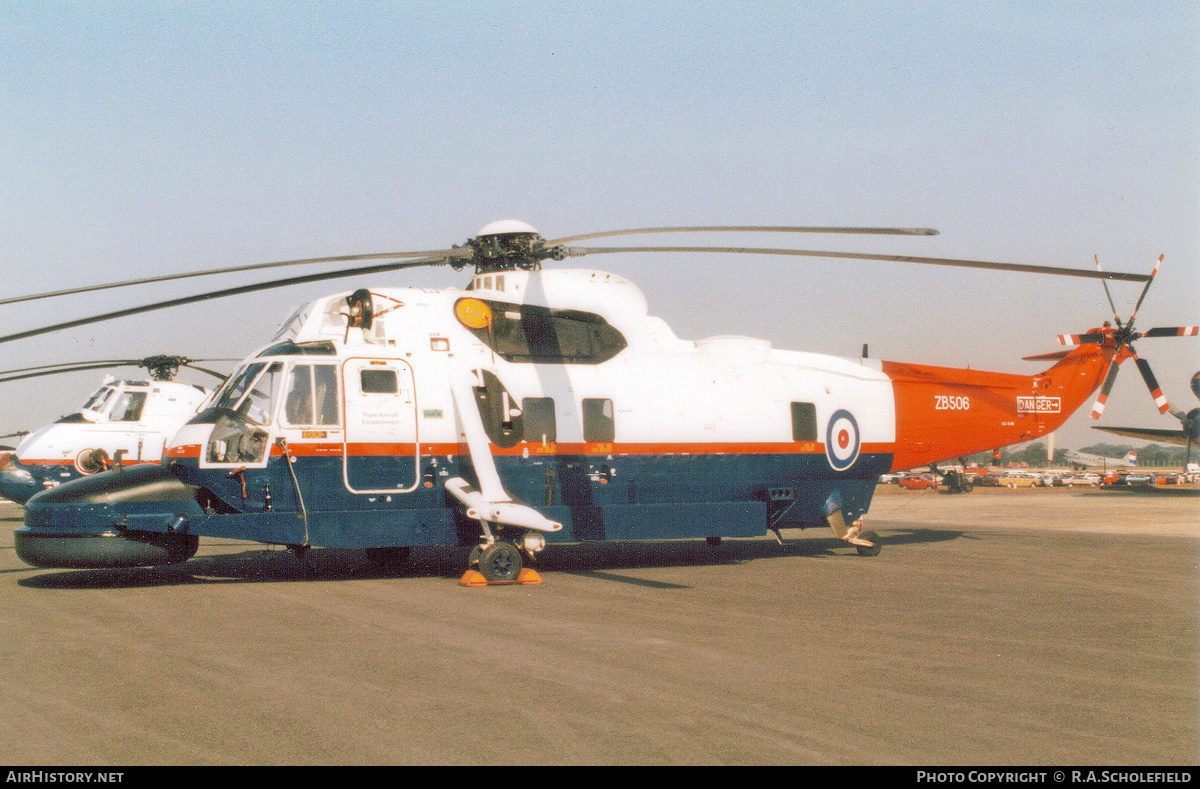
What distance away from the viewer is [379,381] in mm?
12078

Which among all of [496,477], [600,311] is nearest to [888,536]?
[600,311]

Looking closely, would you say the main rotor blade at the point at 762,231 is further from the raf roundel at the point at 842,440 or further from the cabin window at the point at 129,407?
the cabin window at the point at 129,407

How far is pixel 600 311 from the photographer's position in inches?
527

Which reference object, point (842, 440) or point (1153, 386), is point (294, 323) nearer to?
point (842, 440)

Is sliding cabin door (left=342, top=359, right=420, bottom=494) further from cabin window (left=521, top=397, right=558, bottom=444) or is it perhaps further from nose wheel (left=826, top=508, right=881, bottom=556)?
nose wheel (left=826, top=508, right=881, bottom=556)

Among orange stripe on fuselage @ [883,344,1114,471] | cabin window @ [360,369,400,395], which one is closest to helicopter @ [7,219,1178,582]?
cabin window @ [360,369,400,395]

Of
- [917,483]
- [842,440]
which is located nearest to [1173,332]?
[842,440]

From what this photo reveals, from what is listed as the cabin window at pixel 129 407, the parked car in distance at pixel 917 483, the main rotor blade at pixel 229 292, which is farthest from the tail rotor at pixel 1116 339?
the parked car in distance at pixel 917 483

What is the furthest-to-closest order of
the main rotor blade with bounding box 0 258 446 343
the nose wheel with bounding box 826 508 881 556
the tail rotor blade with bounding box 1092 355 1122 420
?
1. the tail rotor blade with bounding box 1092 355 1122 420
2. the nose wheel with bounding box 826 508 881 556
3. the main rotor blade with bounding box 0 258 446 343

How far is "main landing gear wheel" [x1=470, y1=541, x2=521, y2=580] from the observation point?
37.5 feet

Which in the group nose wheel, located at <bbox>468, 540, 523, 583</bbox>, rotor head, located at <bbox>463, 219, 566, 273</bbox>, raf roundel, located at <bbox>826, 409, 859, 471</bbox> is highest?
rotor head, located at <bbox>463, 219, 566, 273</bbox>

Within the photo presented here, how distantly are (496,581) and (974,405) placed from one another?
9373mm

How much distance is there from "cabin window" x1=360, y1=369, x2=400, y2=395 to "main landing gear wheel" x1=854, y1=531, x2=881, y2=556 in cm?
797

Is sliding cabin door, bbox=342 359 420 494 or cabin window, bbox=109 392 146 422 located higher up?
cabin window, bbox=109 392 146 422
